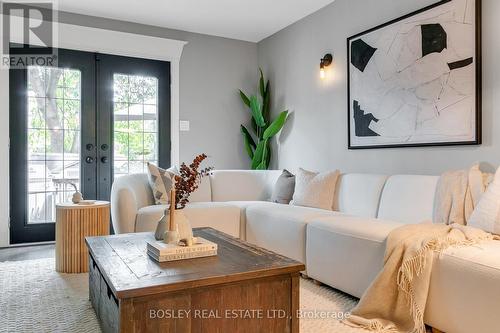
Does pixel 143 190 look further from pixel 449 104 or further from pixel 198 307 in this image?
pixel 449 104

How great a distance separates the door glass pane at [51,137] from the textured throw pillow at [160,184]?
121cm

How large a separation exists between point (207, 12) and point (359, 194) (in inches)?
99.9

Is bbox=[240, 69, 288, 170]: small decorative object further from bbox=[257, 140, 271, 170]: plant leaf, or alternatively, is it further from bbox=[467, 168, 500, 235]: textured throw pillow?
bbox=[467, 168, 500, 235]: textured throw pillow

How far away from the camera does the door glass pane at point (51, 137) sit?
4.00 meters

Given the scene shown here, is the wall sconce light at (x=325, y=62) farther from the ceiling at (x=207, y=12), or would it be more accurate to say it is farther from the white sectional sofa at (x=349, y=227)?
the white sectional sofa at (x=349, y=227)

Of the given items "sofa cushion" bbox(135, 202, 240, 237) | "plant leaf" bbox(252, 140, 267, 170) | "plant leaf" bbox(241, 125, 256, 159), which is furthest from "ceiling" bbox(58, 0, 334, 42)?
"sofa cushion" bbox(135, 202, 240, 237)

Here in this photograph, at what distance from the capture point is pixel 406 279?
192 centimetres

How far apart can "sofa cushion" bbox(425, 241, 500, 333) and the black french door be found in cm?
342

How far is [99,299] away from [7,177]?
2578 millimetres

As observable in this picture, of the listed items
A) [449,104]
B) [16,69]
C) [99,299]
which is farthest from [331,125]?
[16,69]

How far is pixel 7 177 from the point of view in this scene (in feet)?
12.6

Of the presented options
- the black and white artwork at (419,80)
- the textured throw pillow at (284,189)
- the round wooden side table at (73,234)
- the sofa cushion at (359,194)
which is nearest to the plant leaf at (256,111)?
the textured throw pillow at (284,189)

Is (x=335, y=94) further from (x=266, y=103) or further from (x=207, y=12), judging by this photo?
(x=207, y=12)

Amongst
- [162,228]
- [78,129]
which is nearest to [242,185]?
[78,129]
